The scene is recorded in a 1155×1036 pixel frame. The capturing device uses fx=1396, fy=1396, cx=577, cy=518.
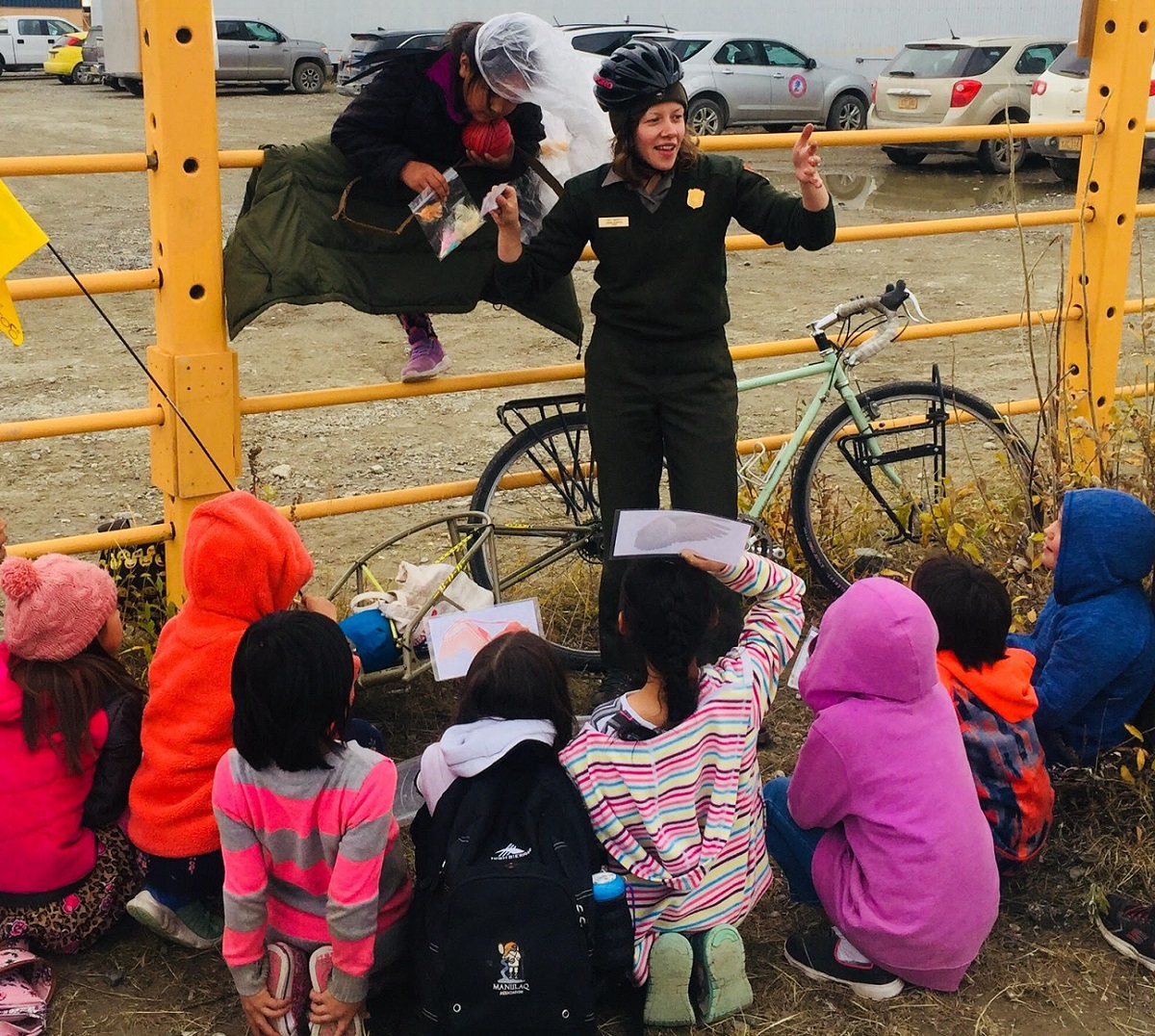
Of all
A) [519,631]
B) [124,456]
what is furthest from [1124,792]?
[124,456]

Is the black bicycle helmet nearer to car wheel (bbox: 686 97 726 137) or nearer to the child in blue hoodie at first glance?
the child in blue hoodie

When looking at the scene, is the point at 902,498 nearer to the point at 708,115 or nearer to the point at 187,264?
the point at 187,264

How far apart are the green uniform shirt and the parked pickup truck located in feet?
73.9

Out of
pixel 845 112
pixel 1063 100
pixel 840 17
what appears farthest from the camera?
pixel 840 17

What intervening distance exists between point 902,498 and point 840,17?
879 inches

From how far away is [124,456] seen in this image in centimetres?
636

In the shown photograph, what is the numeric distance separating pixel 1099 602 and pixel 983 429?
2223mm

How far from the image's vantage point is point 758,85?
1823 centimetres

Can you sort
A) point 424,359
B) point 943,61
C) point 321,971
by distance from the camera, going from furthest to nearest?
point 943,61
point 424,359
point 321,971

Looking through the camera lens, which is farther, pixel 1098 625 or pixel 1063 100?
pixel 1063 100

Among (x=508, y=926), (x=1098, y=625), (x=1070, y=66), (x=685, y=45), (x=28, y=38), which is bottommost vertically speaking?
(x=508, y=926)

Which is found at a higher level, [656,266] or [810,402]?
[656,266]

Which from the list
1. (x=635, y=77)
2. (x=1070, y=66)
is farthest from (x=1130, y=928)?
(x=1070, y=66)

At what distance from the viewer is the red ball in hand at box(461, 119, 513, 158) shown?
3600mm
